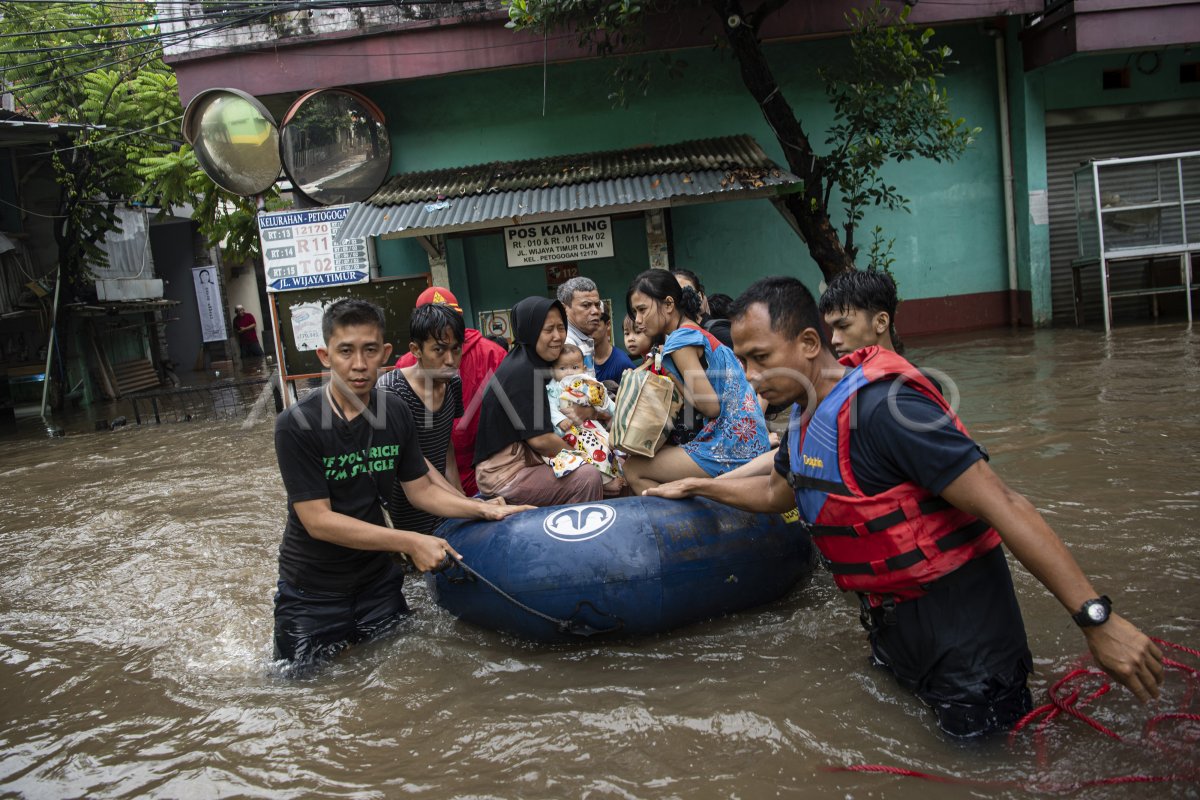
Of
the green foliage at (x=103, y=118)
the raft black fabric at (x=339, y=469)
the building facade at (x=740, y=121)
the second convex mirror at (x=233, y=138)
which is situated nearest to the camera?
the raft black fabric at (x=339, y=469)

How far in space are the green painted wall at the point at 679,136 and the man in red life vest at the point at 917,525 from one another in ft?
30.3

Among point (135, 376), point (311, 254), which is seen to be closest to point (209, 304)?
point (135, 376)

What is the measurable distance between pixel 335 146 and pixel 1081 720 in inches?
397

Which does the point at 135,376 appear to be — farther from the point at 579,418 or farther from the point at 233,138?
the point at 579,418

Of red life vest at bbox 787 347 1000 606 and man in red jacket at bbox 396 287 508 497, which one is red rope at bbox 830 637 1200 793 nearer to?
red life vest at bbox 787 347 1000 606

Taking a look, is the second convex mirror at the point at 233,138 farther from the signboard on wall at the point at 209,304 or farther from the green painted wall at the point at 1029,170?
the signboard on wall at the point at 209,304

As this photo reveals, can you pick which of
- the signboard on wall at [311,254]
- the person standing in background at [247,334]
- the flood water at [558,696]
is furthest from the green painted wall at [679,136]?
the person standing in background at [247,334]

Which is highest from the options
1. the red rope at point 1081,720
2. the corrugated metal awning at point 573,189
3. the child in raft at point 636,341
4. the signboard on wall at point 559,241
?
the corrugated metal awning at point 573,189

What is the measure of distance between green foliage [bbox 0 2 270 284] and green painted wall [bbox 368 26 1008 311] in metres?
2.90

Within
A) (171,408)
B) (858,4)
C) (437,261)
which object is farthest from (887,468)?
(171,408)

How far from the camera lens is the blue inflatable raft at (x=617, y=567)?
3.82 metres

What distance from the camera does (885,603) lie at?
2.79 meters

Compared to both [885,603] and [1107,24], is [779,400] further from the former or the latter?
[1107,24]

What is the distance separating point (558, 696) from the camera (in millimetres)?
3650
